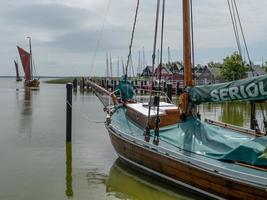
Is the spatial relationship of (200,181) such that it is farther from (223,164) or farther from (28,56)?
(28,56)

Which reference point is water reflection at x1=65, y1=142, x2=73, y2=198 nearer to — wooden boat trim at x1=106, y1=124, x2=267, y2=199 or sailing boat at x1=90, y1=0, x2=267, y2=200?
sailing boat at x1=90, y1=0, x2=267, y2=200

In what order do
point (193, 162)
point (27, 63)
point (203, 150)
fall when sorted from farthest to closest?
point (27, 63) → point (203, 150) → point (193, 162)

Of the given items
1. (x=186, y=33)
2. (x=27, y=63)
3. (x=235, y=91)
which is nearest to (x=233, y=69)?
(x=27, y=63)

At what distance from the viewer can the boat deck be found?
9.29 meters

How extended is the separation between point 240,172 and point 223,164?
1.02 metres

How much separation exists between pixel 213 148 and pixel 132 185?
2760 millimetres

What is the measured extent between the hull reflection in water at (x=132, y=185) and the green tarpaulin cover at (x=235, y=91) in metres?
2.51

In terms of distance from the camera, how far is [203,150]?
11.2 metres

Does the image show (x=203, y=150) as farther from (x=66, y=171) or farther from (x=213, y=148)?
(x=66, y=171)

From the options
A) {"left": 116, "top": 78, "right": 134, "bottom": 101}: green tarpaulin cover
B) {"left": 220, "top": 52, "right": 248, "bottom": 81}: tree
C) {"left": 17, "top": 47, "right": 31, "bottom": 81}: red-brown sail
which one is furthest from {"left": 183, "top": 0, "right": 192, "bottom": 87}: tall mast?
{"left": 17, "top": 47, "right": 31, "bottom": 81}: red-brown sail

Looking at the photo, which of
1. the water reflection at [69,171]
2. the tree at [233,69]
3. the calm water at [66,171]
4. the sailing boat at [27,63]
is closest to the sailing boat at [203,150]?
the calm water at [66,171]

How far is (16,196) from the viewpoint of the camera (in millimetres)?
11406

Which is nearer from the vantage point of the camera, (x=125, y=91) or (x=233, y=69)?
(x=125, y=91)

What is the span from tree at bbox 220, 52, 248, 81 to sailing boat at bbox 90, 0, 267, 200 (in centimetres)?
5242
